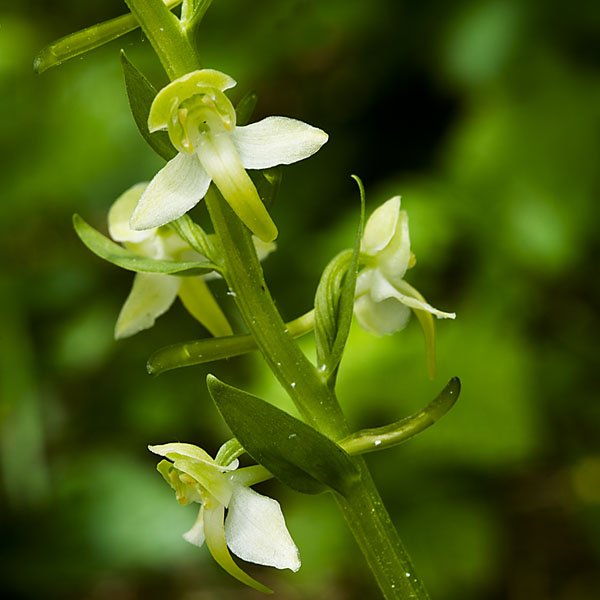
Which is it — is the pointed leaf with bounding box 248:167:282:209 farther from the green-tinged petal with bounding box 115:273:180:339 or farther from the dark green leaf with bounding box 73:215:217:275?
the green-tinged petal with bounding box 115:273:180:339

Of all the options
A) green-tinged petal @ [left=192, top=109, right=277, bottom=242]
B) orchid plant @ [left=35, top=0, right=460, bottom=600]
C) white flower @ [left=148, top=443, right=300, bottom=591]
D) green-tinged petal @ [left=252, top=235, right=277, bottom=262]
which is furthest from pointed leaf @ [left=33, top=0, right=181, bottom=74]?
white flower @ [left=148, top=443, right=300, bottom=591]

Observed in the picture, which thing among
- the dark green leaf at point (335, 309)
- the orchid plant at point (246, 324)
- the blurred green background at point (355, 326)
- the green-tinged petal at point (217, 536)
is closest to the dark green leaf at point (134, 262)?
the orchid plant at point (246, 324)

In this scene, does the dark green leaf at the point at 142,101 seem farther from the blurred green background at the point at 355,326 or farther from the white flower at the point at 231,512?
the blurred green background at the point at 355,326

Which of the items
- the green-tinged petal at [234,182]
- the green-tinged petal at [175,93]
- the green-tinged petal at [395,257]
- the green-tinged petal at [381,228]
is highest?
the green-tinged petal at [175,93]

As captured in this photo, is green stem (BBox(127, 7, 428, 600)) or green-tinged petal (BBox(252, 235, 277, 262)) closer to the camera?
green stem (BBox(127, 7, 428, 600))

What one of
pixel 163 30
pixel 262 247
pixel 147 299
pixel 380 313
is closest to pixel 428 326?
pixel 380 313

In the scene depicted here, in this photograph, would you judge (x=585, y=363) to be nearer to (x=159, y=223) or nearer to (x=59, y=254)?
(x=59, y=254)

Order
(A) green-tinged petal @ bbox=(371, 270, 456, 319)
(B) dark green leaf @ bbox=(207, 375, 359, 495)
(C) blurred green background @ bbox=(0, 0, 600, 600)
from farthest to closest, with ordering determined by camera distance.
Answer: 1. (C) blurred green background @ bbox=(0, 0, 600, 600)
2. (A) green-tinged petal @ bbox=(371, 270, 456, 319)
3. (B) dark green leaf @ bbox=(207, 375, 359, 495)

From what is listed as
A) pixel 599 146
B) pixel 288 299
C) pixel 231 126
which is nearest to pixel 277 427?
pixel 231 126
